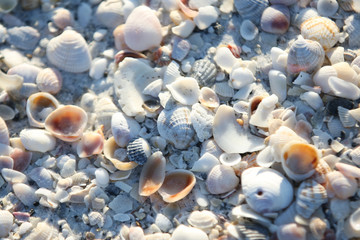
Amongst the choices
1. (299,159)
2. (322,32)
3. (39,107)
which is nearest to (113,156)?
(39,107)

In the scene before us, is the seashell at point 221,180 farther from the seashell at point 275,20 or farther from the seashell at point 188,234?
the seashell at point 275,20

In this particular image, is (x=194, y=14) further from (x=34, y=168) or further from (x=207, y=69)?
(x=34, y=168)

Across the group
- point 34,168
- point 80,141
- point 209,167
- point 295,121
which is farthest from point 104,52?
point 295,121

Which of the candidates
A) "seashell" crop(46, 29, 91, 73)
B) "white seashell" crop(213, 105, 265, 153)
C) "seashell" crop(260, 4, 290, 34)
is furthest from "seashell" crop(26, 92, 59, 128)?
"seashell" crop(260, 4, 290, 34)

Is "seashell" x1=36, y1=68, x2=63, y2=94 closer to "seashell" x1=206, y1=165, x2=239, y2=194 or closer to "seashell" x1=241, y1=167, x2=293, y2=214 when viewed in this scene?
"seashell" x1=206, y1=165, x2=239, y2=194

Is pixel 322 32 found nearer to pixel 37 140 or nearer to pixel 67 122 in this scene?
pixel 67 122

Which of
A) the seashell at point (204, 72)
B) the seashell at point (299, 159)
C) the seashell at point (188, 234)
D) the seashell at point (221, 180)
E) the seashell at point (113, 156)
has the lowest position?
the seashell at point (188, 234)

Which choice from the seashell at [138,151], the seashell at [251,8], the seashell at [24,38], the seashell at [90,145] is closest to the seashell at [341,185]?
the seashell at [138,151]
